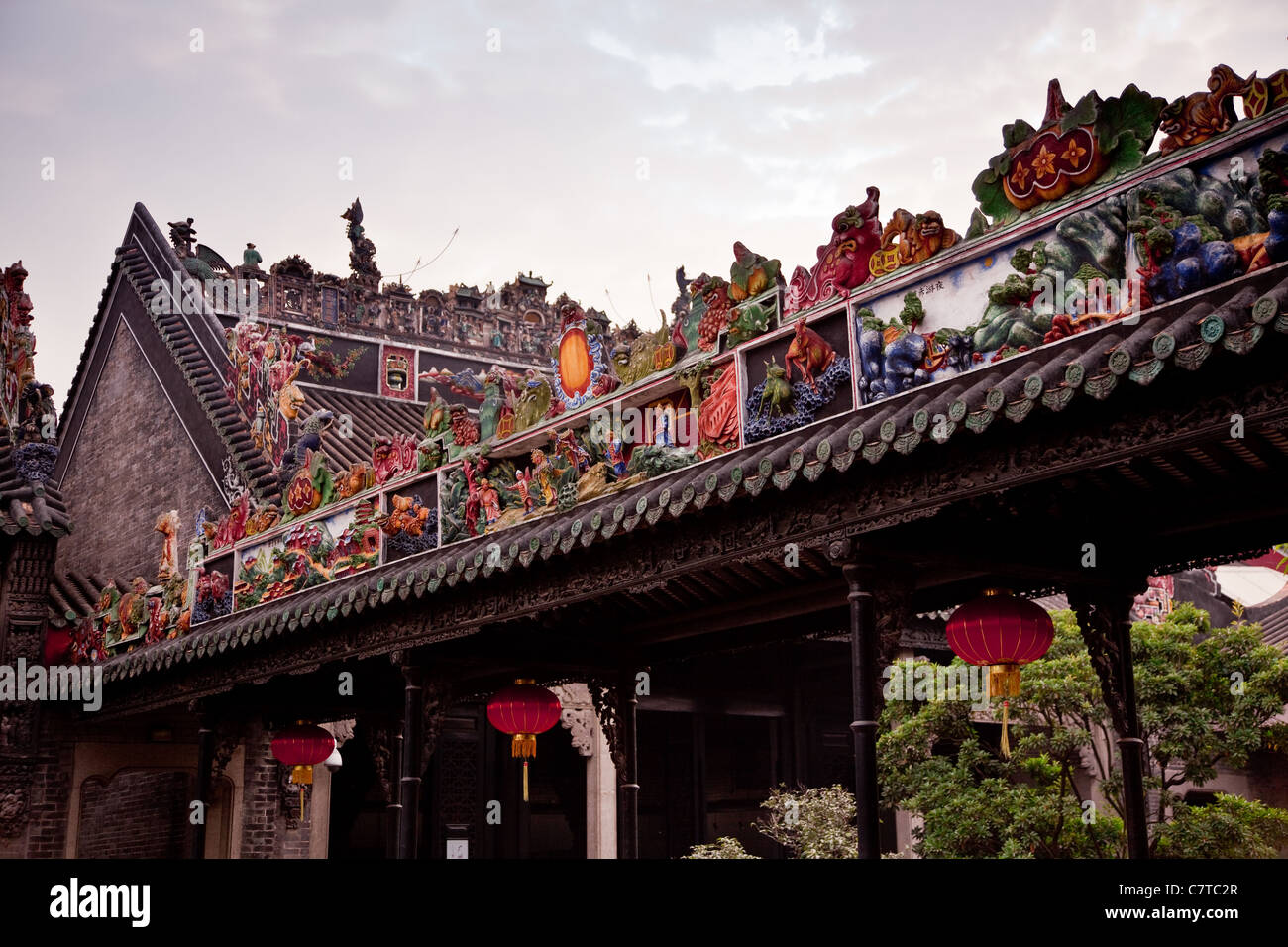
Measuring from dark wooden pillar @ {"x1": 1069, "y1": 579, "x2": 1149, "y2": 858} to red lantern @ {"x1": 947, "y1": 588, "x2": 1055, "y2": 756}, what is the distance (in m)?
0.64

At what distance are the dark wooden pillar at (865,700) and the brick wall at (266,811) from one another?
10182 mm

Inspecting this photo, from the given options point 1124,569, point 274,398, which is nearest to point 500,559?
point 1124,569

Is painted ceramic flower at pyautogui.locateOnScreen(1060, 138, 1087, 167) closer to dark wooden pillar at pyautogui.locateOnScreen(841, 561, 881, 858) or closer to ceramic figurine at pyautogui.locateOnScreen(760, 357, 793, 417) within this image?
ceramic figurine at pyautogui.locateOnScreen(760, 357, 793, 417)

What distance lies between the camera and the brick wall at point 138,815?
17.0 metres

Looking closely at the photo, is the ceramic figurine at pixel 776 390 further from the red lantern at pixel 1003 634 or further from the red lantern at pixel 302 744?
the red lantern at pixel 302 744

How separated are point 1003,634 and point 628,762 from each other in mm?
4041

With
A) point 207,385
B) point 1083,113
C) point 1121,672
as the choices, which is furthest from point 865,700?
point 207,385

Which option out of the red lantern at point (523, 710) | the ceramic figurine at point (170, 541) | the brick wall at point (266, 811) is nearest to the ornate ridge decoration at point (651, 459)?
the red lantern at point (523, 710)

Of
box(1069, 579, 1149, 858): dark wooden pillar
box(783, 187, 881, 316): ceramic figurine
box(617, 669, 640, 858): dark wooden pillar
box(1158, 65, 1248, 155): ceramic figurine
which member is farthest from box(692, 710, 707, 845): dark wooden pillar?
box(1158, 65, 1248, 155): ceramic figurine

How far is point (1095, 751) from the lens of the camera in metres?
12.3

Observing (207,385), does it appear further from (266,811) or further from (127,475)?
(266,811)

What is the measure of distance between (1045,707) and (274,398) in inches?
348
